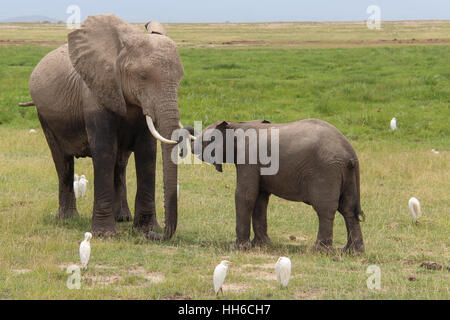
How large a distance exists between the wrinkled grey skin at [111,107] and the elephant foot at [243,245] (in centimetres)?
93

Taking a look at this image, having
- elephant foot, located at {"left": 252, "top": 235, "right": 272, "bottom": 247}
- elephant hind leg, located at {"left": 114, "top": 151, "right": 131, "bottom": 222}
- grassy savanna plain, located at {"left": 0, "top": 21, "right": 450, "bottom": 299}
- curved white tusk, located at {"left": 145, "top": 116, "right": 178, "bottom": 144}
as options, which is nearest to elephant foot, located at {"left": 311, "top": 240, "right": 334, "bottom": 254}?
grassy savanna plain, located at {"left": 0, "top": 21, "right": 450, "bottom": 299}

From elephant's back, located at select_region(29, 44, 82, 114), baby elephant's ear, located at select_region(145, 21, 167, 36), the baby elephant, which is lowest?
the baby elephant

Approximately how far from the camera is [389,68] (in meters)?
32.5

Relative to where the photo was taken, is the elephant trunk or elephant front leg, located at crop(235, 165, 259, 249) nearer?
the elephant trunk

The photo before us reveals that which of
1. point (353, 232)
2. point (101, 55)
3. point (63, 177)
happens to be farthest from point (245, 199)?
point (63, 177)

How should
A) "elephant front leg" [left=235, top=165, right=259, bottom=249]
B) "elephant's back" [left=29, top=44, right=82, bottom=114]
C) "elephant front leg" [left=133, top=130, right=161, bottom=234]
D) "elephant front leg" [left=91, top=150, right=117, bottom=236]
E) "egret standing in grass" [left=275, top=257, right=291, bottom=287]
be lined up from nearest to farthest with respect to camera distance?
"egret standing in grass" [left=275, top=257, right=291, bottom=287] < "elephant front leg" [left=235, top=165, right=259, bottom=249] < "elephant front leg" [left=91, top=150, right=117, bottom=236] < "elephant front leg" [left=133, top=130, right=161, bottom=234] < "elephant's back" [left=29, top=44, right=82, bottom=114]

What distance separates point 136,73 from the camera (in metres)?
9.95

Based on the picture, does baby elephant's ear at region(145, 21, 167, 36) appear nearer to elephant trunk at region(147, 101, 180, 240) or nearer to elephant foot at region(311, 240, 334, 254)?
elephant trunk at region(147, 101, 180, 240)

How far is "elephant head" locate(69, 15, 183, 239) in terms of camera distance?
9711 mm

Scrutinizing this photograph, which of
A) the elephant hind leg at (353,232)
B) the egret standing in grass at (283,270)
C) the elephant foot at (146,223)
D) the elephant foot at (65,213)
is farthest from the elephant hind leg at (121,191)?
the egret standing in grass at (283,270)

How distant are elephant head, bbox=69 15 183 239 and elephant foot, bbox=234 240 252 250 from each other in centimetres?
94

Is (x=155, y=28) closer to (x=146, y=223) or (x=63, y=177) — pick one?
(x=146, y=223)

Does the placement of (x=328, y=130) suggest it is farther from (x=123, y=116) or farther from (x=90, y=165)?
(x=90, y=165)

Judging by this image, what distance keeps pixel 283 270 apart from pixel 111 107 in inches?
166
